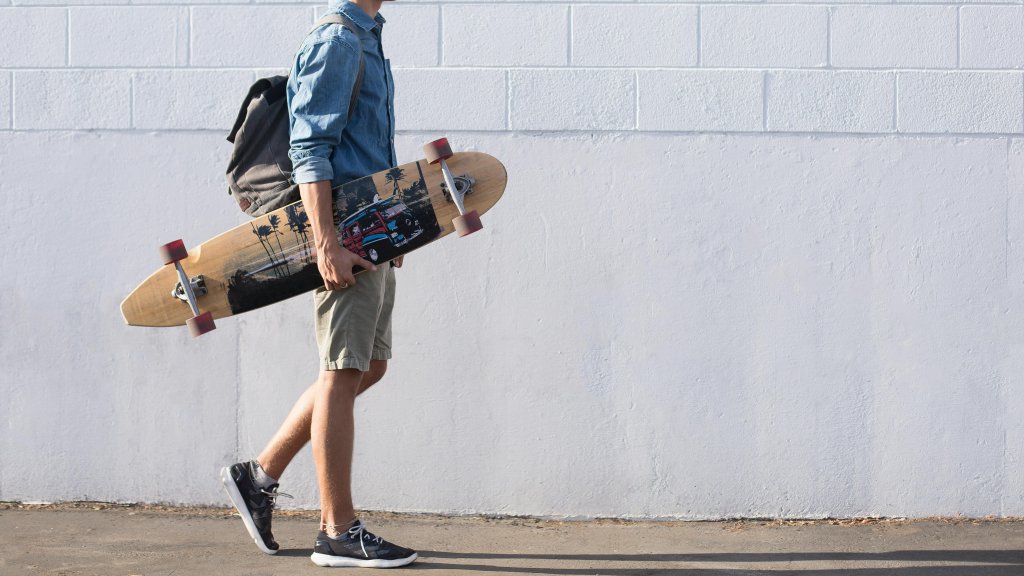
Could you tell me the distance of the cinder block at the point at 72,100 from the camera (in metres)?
3.91

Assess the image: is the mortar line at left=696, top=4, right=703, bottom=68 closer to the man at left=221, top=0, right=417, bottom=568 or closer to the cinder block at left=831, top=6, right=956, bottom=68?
the cinder block at left=831, top=6, right=956, bottom=68

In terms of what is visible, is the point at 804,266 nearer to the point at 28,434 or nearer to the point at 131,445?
the point at 131,445

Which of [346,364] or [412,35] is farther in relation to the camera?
[412,35]

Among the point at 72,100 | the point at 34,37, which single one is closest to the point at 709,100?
the point at 72,100

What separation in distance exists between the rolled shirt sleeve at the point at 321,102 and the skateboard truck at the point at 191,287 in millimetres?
430

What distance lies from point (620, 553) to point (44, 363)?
7.02 feet

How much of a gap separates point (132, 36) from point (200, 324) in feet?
4.34

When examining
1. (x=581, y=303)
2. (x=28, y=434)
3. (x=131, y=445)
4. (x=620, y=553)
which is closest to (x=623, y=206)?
(x=581, y=303)

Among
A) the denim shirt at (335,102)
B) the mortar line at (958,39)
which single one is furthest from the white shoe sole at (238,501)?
the mortar line at (958,39)

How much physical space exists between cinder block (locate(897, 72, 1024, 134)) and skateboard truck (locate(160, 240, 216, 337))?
2.44 meters

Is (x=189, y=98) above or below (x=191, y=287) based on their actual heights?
above

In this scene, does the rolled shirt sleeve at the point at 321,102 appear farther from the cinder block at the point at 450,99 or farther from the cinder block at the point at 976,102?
the cinder block at the point at 976,102

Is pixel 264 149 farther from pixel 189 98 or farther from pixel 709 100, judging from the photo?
pixel 709 100

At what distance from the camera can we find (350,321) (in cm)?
315
